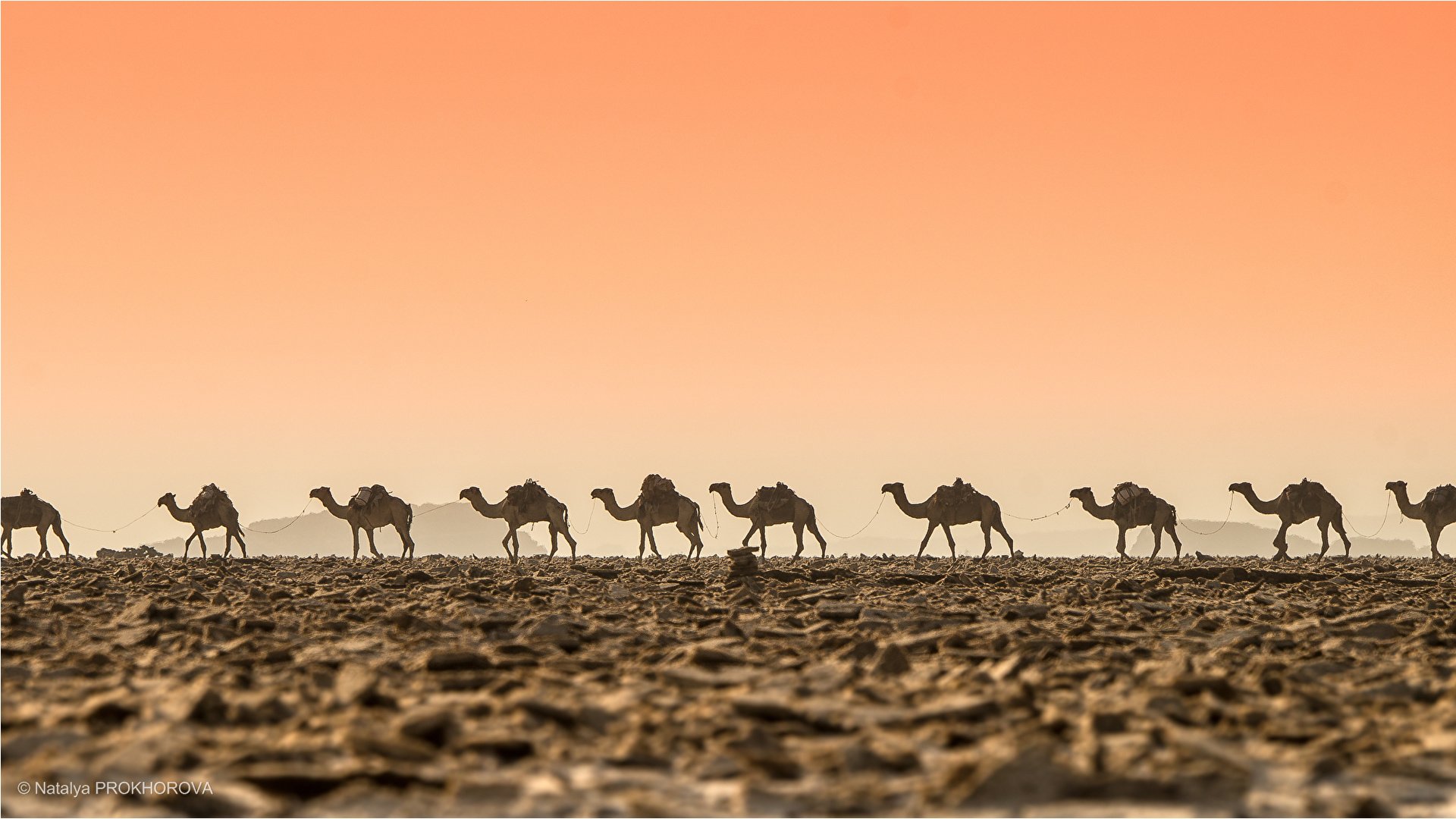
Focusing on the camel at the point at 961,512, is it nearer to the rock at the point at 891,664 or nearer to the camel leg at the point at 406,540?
the camel leg at the point at 406,540

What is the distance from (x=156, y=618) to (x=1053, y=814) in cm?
976

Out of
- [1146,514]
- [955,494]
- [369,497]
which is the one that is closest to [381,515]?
[369,497]

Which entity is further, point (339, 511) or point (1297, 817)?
point (339, 511)

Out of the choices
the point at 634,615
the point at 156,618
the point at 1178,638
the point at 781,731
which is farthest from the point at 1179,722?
the point at 156,618

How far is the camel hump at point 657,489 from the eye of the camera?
40.2m

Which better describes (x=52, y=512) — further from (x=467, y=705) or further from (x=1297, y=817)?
(x=1297, y=817)

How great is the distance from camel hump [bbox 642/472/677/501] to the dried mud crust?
2406 cm

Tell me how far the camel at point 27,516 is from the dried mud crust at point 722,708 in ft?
86.5

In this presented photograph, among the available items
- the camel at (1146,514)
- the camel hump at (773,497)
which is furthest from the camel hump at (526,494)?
the camel at (1146,514)

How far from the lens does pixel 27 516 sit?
130 feet

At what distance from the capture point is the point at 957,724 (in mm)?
8094

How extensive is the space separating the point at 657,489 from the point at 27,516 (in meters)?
17.8

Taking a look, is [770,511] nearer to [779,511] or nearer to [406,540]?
[779,511]

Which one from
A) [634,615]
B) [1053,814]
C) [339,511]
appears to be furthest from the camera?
[339,511]
